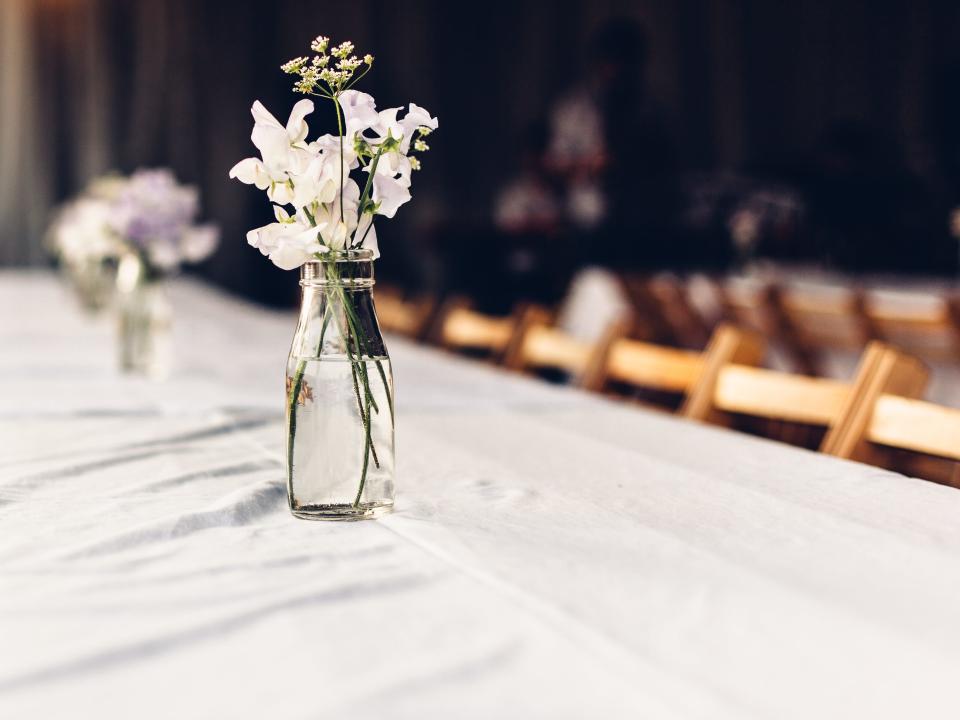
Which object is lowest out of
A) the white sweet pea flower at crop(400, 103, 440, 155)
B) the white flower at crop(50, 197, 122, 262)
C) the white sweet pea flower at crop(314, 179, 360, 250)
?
the white flower at crop(50, 197, 122, 262)

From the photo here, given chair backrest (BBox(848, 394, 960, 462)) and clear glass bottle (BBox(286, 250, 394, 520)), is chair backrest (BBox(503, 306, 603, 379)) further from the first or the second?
clear glass bottle (BBox(286, 250, 394, 520))

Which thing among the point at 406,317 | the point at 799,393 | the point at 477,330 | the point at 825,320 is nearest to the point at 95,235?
the point at 477,330

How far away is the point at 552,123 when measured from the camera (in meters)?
8.51

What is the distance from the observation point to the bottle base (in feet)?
3.53

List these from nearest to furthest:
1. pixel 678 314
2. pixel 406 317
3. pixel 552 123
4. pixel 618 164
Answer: pixel 406 317 → pixel 678 314 → pixel 618 164 → pixel 552 123

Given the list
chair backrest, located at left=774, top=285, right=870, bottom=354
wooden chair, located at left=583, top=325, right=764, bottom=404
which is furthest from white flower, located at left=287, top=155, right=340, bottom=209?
chair backrest, located at left=774, top=285, right=870, bottom=354

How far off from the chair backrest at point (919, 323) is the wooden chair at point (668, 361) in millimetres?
1164

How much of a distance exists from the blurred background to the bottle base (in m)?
4.35

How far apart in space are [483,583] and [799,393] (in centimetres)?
96

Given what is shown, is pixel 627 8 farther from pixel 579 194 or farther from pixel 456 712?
pixel 456 712

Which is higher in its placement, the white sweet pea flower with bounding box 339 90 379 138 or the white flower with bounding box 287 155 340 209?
the white sweet pea flower with bounding box 339 90 379 138

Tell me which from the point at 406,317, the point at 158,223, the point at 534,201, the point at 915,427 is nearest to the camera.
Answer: the point at 915,427

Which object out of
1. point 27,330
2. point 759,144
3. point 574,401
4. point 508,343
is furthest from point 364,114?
point 759,144

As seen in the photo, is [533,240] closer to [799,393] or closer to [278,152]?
[799,393]
